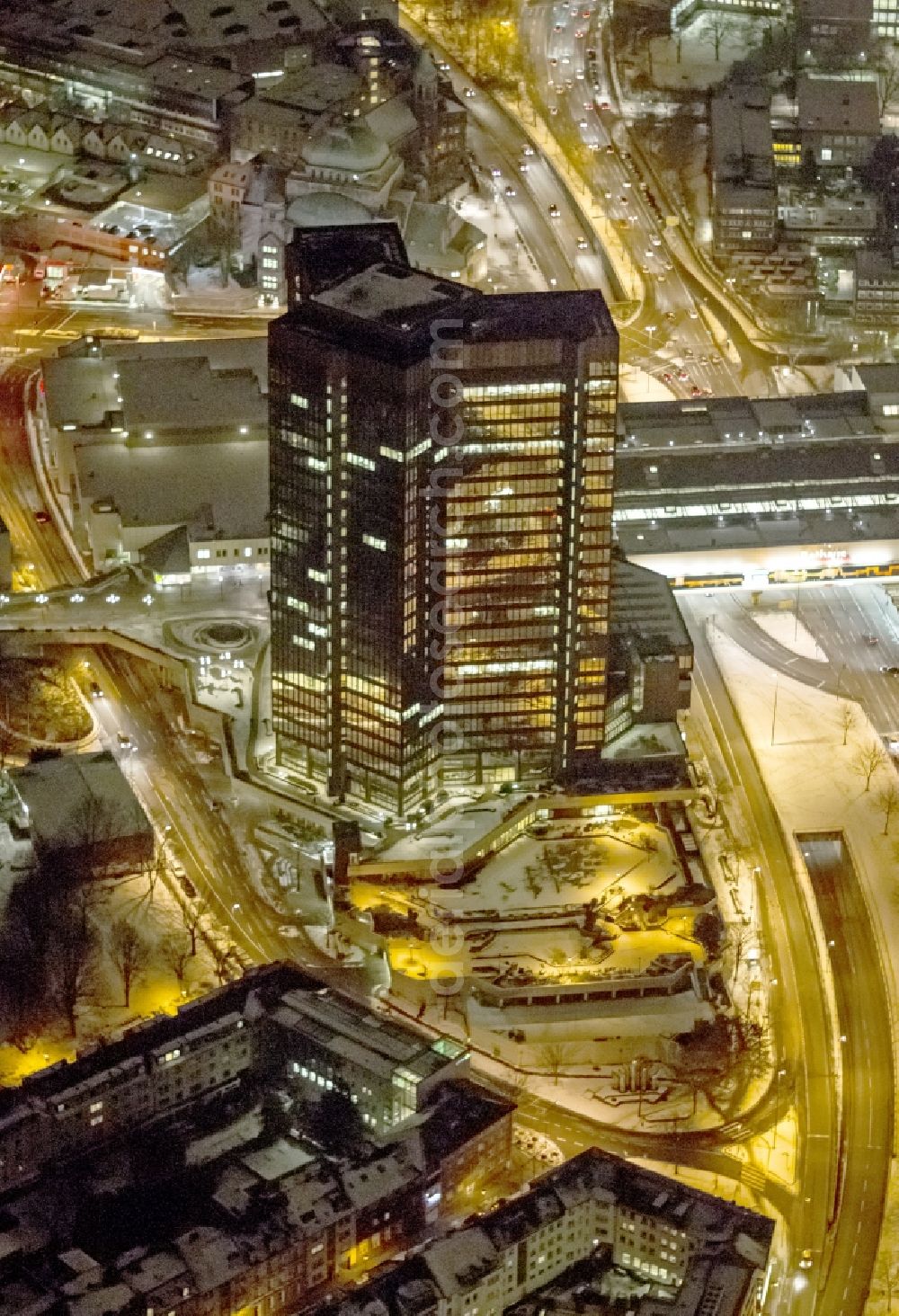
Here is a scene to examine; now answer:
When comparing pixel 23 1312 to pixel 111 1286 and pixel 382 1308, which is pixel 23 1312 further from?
pixel 382 1308

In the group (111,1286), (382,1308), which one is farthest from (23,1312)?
(382,1308)
